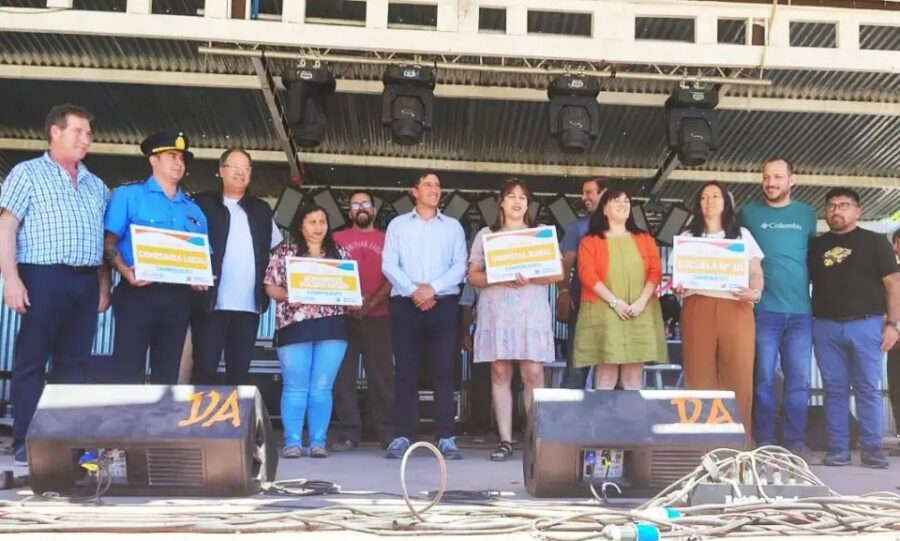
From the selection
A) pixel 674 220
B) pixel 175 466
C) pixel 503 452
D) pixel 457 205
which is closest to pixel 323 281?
pixel 503 452

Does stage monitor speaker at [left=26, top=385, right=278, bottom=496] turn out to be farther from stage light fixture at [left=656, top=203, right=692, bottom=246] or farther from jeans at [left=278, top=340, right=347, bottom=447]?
stage light fixture at [left=656, top=203, right=692, bottom=246]

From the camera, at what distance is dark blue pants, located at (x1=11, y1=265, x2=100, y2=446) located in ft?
12.8

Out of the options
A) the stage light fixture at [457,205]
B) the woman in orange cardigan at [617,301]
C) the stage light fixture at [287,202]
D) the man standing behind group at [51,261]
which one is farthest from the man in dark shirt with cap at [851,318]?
the stage light fixture at [287,202]

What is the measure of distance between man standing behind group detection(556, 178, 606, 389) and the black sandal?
0.69 metres

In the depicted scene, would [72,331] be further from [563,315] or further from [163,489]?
[563,315]

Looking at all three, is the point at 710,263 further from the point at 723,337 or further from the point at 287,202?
the point at 287,202

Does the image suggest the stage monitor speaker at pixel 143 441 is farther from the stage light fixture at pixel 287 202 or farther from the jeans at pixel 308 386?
the stage light fixture at pixel 287 202

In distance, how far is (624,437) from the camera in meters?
3.38

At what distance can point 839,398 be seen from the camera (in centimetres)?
510

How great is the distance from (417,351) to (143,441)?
2.00 m

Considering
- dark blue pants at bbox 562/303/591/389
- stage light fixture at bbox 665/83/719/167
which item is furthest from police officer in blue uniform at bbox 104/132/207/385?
stage light fixture at bbox 665/83/719/167

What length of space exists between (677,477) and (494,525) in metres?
1.10

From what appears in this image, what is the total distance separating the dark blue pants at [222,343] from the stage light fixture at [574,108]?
8.01ft

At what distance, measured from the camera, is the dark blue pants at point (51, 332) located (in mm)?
3908
